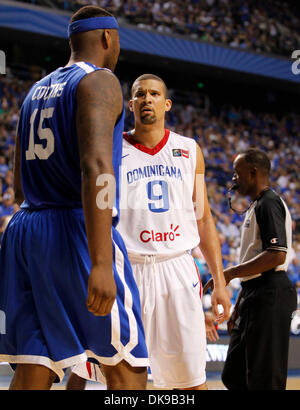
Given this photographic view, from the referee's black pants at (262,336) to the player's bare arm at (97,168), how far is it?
2.04 m

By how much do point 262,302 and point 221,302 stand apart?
523 mm

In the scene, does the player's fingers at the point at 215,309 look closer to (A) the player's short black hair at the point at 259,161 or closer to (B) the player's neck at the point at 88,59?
(A) the player's short black hair at the point at 259,161

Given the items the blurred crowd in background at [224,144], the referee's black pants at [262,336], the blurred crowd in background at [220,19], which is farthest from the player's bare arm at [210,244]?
the blurred crowd in background at [220,19]

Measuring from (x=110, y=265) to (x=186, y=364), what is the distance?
1.64 meters

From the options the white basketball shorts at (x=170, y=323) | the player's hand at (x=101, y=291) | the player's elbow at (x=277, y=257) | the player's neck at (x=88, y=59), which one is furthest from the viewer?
the player's elbow at (x=277, y=257)

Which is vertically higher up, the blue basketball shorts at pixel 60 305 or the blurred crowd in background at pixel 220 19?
the blurred crowd in background at pixel 220 19

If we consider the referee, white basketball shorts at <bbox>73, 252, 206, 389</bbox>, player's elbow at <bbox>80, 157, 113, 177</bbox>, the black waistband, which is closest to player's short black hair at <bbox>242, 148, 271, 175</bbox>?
the referee

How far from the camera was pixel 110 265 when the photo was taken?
6.42ft

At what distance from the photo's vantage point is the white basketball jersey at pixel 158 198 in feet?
11.4

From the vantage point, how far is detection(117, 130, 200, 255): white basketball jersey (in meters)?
3.48
